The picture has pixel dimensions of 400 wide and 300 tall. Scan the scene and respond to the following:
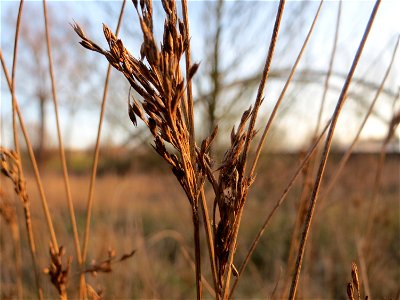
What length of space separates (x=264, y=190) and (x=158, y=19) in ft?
10.6

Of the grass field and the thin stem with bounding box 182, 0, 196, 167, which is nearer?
the thin stem with bounding box 182, 0, 196, 167

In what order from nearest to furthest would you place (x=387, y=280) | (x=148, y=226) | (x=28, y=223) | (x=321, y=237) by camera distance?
(x=28, y=223)
(x=387, y=280)
(x=321, y=237)
(x=148, y=226)

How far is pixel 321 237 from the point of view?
4.38 meters

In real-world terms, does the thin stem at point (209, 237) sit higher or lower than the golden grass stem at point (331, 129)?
lower

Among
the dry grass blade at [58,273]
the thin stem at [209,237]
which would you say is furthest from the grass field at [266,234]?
the thin stem at [209,237]

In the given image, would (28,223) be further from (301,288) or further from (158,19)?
(158,19)

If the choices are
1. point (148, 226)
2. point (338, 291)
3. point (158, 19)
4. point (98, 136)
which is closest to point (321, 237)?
point (338, 291)

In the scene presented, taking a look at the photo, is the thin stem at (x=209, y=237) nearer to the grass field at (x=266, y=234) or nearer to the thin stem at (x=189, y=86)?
the thin stem at (x=189, y=86)

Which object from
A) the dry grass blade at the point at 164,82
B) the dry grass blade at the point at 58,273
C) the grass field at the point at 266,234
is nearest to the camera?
the dry grass blade at the point at 164,82

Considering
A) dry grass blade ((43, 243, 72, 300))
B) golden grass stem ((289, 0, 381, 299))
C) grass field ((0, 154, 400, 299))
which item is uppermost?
golden grass stem ((289, 0, 381, 299))

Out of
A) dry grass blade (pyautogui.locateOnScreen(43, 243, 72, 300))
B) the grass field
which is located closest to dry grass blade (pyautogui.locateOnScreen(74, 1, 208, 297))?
dry grass blade (pyautogui.locateOnScreen(43, 243, 72, 300))

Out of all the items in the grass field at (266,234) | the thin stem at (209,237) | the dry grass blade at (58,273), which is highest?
the thin stem at (209,237)

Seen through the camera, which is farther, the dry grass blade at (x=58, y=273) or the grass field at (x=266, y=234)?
the grass field at (x=266, y=234)

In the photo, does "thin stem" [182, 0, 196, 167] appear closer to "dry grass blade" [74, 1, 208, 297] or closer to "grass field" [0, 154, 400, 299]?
"dry grass blade" [74, 1, 208, 297]
